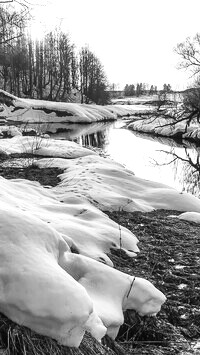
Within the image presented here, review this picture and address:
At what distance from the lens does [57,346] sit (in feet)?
6.07

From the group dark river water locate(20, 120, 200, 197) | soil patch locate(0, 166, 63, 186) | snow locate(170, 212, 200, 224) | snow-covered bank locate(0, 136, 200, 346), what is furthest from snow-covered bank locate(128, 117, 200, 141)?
snow-covered bank locate(0, 136, 200, 346)

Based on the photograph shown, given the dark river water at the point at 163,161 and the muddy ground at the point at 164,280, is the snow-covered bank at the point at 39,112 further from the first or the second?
the muddy ground at the point at 164,280

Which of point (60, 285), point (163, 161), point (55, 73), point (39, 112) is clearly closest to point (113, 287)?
point (60, 285)

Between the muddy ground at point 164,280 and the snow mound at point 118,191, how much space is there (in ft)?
1.16

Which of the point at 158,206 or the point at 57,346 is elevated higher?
the point at 57,346

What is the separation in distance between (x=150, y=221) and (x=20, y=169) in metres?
3.92

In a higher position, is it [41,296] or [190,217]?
[41,296]

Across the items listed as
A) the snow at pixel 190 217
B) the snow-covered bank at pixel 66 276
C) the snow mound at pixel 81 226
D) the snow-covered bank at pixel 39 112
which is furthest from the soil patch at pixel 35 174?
the snow-covered bank at pixel 39 112

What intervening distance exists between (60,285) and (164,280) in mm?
1691

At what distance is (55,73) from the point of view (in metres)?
53.0

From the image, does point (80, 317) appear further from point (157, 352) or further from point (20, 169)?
point (20, 169)

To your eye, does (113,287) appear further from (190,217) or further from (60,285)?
(190,217)

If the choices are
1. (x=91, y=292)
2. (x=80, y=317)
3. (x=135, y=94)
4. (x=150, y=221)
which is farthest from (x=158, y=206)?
(x=135, y=94)

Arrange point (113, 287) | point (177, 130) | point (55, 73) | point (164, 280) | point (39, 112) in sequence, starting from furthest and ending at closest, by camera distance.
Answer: point (55, 73) < point (39, 112) < point (177, 130) < point (164, 280) < point (113, 287)
